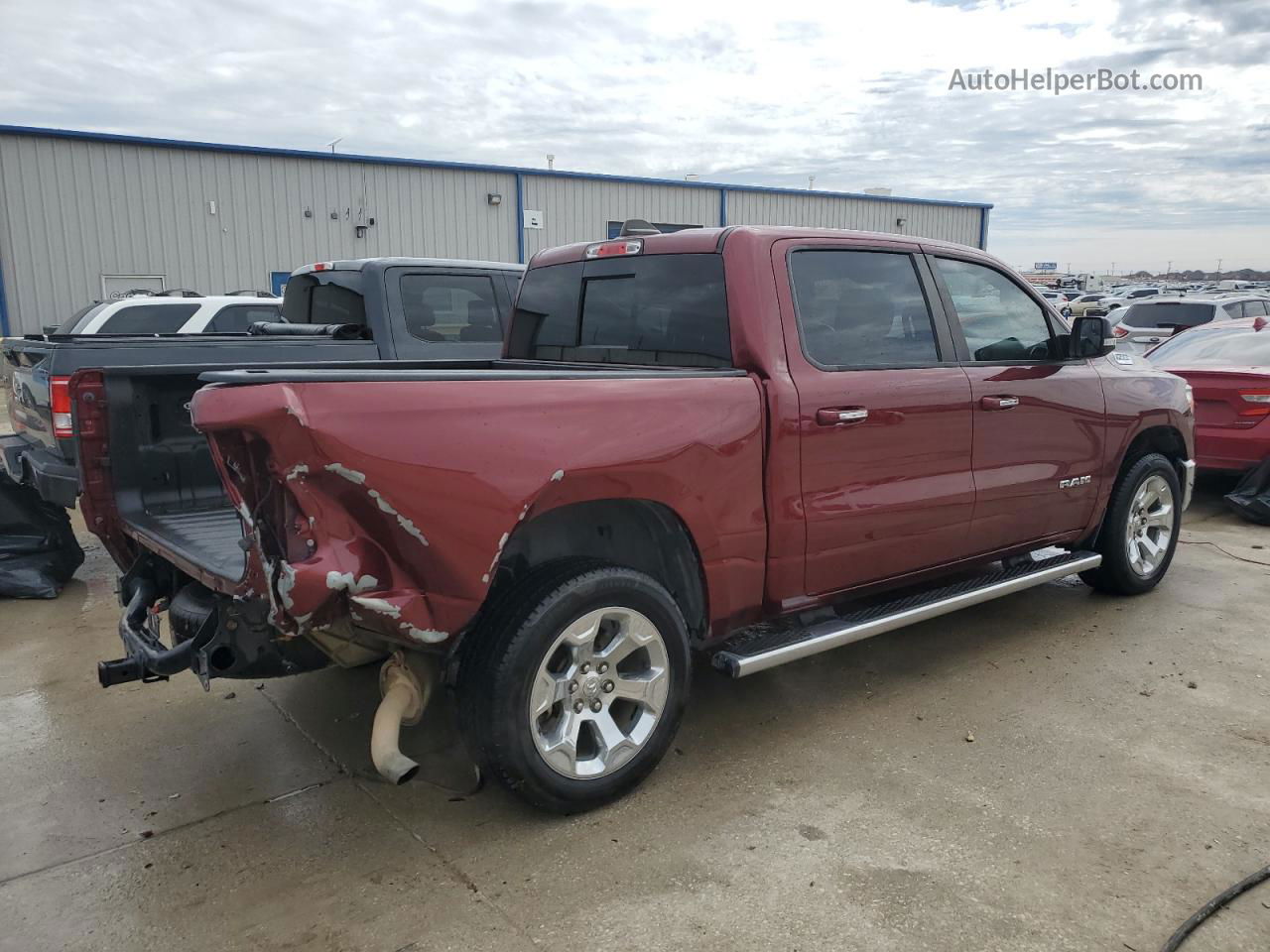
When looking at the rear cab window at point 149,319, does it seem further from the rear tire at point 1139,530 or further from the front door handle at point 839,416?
the rear tire at point 1139,530

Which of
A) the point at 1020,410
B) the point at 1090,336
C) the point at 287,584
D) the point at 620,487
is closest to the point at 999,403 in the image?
the point at 1020,410

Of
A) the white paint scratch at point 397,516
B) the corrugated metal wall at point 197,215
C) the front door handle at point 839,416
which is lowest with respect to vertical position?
the white paint scratch at point 397,516

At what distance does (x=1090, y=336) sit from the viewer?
476cm

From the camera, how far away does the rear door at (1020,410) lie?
A: 14.4ft

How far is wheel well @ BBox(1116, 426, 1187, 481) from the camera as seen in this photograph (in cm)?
543

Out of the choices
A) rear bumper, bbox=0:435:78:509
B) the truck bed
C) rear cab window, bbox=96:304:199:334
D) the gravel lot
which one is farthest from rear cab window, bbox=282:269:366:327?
the truck bed

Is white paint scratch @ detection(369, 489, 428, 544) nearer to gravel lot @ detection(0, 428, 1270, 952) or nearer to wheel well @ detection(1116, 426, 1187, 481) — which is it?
gravel lot @ detection(0, 428, 1270, 952)

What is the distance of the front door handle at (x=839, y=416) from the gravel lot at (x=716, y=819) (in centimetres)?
126

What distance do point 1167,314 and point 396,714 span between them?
1529 cm

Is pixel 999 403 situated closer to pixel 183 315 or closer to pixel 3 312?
pixel 183 315

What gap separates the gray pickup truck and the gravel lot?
1.53 m

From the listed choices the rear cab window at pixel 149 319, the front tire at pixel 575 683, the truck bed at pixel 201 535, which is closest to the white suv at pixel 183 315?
the rear cab window at pixel 149 319

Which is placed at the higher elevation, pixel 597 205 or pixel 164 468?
pixel 597 205

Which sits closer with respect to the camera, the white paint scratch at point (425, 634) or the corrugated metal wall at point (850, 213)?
Result: the white paint scratch at point (425, 634)
